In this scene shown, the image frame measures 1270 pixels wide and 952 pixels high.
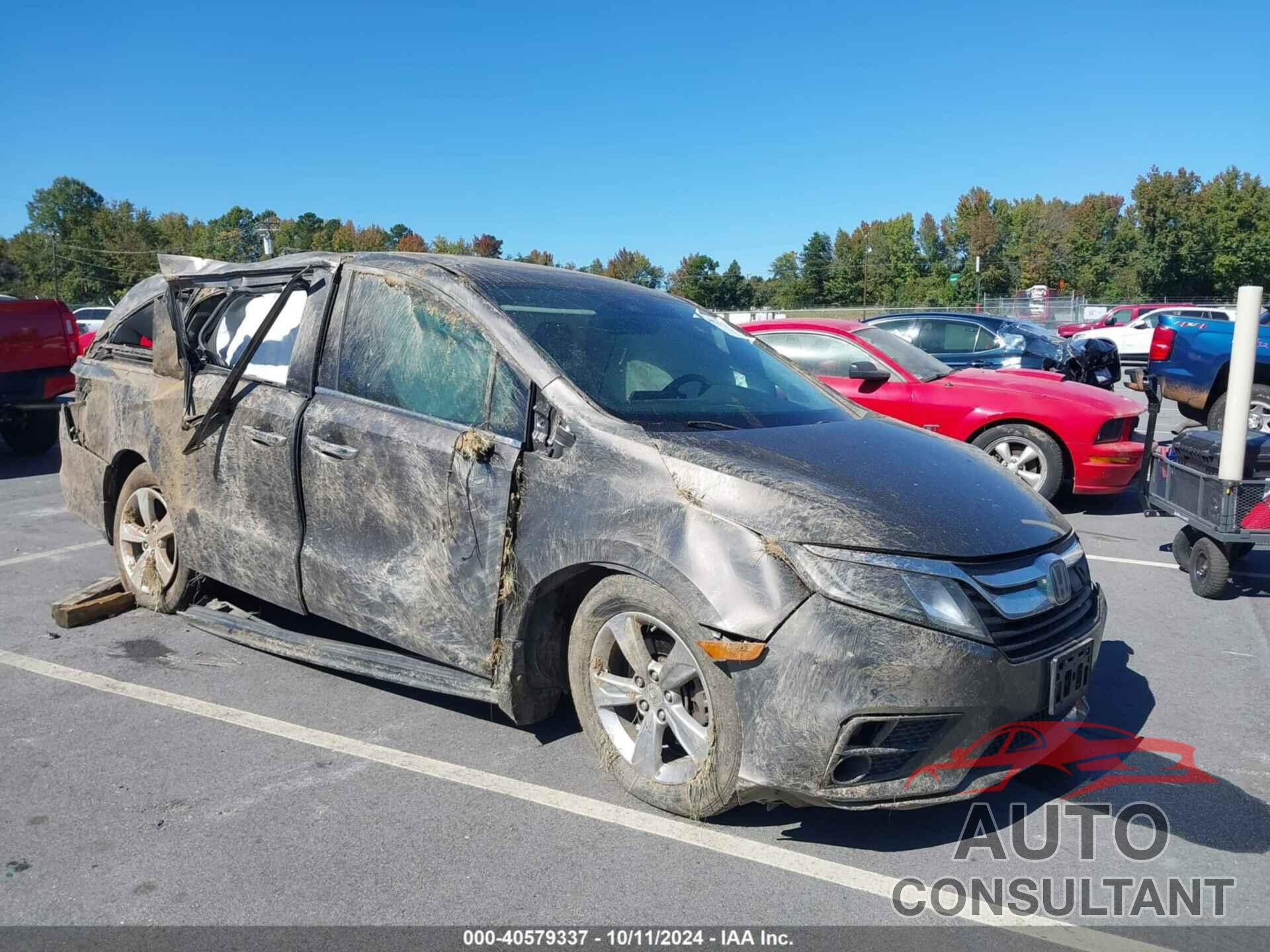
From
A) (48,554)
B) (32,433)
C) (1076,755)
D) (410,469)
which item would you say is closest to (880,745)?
(1076,755)

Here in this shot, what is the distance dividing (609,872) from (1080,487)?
639 centimetres

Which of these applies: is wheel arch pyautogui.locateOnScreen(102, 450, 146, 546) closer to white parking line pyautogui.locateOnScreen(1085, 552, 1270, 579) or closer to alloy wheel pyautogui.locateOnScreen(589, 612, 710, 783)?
alloy wheel pyautogui.locateOnScreen(589, 612, 710, 783)

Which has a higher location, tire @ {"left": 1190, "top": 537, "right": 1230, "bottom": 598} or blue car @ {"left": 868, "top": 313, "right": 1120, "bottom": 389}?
blue car @ {"left": 868, "top": 313, "right": 1120, "bottom": 389}

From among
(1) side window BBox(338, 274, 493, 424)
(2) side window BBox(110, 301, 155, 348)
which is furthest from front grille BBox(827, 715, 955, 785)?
(2) side window BBox(110, 301, 155, 348)

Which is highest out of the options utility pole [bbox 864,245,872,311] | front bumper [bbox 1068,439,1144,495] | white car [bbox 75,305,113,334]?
utility pole [bbox 864,245,872,311]

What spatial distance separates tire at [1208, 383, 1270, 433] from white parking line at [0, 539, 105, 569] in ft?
34.3

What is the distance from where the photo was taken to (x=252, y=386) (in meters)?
4.43

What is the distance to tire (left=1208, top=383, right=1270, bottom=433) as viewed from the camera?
34.1ft

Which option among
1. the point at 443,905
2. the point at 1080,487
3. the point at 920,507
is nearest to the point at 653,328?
the point at 920,507

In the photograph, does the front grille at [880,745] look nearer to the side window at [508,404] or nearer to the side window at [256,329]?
the side window at [508,404]

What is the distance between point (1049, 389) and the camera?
8.28 meters

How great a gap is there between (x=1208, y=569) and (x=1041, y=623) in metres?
3.39

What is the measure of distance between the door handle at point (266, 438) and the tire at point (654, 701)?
1.64 metres

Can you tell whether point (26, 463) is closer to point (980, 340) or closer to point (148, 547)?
point (148, 547)
